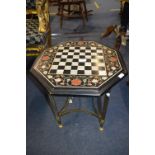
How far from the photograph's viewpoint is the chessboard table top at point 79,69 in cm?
120

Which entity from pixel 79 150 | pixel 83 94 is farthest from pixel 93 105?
pixel 83 94

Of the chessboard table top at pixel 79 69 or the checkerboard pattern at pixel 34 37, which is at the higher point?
the checkerboard pattern at pixel 34 37

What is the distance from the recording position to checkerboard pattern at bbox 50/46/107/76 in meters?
1.31

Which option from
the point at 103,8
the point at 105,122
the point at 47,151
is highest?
the point at 103,8

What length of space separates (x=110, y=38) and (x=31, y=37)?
4.64 feet

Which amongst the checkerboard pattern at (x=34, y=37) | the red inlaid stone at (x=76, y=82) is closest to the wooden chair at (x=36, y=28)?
the checkerboard pattern at (x=34, y=37)

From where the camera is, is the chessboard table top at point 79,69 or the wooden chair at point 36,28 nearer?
the chessboard table top at point 79,69

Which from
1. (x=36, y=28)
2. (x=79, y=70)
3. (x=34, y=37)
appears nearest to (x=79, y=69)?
(x=79, y=70)

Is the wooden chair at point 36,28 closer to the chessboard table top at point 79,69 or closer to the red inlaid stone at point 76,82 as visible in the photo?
the chessboard table top at point 79,69

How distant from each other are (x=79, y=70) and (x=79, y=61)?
0.11 metres

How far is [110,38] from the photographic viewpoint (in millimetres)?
3145

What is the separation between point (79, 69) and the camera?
4.36ft

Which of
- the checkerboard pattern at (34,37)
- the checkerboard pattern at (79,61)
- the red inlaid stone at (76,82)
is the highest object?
the checkerboard pattern at (34,37)
